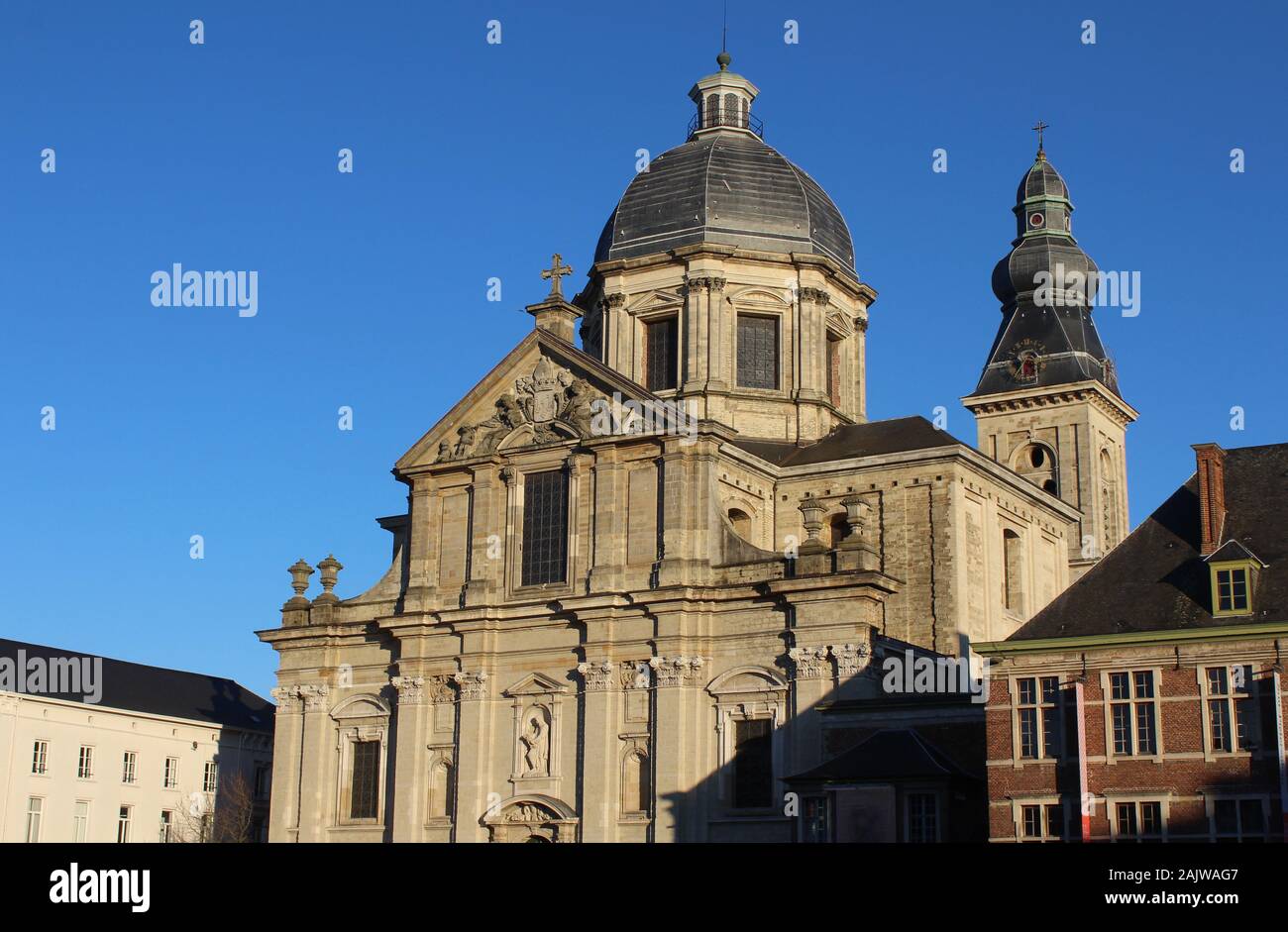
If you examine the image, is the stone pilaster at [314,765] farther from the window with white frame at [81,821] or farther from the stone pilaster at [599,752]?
the window with white frame at [81,821]

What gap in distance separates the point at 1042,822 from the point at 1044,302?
136 ft

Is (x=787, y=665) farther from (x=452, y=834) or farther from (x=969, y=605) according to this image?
(x=452, y=834)

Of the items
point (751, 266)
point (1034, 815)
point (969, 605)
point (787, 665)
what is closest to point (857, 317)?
point (751, 266)

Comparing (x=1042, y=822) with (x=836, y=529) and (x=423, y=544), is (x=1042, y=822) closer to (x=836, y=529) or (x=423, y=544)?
(x=836, y=529)

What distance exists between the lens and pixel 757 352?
176ft

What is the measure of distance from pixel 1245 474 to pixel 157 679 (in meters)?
44.5

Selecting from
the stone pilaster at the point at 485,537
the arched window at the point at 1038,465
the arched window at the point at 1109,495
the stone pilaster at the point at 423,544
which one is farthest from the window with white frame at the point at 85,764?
the arched window at the point at 1109,495

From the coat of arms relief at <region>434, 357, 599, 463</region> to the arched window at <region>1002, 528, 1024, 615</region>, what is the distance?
13.4 m

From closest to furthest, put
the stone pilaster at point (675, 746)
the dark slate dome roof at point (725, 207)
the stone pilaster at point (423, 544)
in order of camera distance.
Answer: the stone pilaster at point (675, 746) < the stone pilaster at point (423, 544) < the dark slate dome roof at point (725, 207)

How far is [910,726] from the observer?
3925cm

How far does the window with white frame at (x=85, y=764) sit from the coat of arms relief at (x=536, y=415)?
2010 cm

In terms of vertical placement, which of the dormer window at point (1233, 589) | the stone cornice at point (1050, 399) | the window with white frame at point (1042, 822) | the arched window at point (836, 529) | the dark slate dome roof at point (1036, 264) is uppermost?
the dark slate dome roof at point (1036, 264)

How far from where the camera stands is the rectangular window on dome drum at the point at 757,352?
53219mm

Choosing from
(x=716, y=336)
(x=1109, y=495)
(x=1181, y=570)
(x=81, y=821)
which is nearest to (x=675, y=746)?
(x=1181, y=570)
